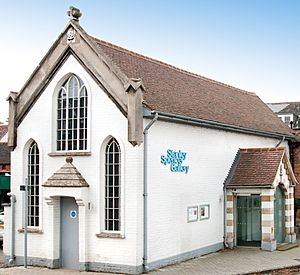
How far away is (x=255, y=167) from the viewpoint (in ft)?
82.9

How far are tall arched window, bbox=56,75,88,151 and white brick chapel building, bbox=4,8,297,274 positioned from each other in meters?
0.04

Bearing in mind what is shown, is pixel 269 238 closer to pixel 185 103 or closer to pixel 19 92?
pixel 185 103

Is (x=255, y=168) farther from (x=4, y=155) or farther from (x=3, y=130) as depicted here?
(x=3, y=130)

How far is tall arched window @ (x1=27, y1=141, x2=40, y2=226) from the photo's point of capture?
2095 cm

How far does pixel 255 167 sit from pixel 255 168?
0.08 metres

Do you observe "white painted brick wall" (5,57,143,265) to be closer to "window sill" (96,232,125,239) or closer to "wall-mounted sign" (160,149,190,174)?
"window sill" (96,232,125,239)

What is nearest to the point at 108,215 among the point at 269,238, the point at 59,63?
the point at 59,63

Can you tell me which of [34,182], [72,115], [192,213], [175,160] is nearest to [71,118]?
[72,115]

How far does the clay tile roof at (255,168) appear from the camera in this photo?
24.5 metres

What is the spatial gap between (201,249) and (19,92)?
920cm

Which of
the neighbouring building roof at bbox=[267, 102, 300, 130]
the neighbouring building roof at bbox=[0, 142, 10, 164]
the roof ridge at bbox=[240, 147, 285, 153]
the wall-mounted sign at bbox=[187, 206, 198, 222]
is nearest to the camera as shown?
the wall-mounted sign at bbox=[187, 206, 198, 222]

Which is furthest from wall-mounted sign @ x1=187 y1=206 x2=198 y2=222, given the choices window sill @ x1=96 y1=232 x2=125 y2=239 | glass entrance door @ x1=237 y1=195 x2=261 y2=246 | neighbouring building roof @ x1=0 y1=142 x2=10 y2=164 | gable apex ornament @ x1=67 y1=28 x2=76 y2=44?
neighbouring building roof @ x1=0 y1=142 x2=10 y2=164

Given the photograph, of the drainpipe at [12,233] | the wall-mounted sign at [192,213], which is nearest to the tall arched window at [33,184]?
the drainpipe at [12,233]

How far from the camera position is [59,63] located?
67.6 feet
